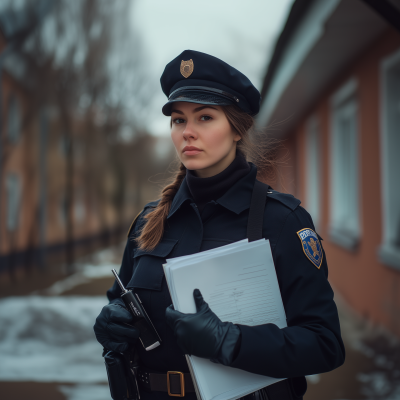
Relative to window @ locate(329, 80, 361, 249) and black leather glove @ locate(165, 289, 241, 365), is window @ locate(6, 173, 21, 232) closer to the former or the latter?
window @ locate(329, 80, 361, 249)

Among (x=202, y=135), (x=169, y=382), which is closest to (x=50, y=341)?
(x=169, y=382)

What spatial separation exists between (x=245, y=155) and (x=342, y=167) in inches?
233

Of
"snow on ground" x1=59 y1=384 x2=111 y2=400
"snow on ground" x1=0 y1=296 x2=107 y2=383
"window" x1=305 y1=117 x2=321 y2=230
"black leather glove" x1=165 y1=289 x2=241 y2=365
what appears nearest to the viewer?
"black leather glove" x1=165 y1=289 x2=241 y2=365

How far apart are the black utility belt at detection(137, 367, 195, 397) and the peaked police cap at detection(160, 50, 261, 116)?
2.95 feet

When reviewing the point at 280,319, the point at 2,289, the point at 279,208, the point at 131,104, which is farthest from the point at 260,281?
the point at 131,104

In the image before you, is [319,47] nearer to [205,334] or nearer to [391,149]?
[391,149]

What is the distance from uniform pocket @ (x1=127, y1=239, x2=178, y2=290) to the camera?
157 cm

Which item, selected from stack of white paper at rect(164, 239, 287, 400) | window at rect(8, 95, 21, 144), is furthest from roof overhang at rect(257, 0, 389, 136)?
window at rect(8, 95, 21, 144)

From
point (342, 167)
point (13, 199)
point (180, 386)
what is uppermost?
point (13, 199)

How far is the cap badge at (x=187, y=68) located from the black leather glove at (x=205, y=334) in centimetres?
79

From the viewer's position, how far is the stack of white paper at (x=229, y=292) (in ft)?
4.40

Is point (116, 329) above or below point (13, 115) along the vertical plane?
below

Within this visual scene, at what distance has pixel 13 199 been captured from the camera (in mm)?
12438

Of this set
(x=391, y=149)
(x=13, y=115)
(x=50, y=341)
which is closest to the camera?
(x=391, y=149)
